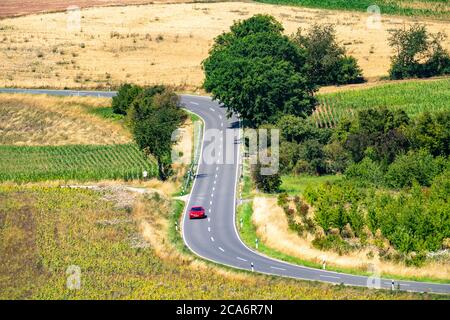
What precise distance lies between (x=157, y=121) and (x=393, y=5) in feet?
248

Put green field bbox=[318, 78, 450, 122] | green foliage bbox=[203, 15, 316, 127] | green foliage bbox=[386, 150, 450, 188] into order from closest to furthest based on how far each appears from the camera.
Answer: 1. green foliage bbox=[386, 150, 450, 188]
2. green foliage bbox=[203, 15, 316, 127]
3. green field bbox=[318, 78, 450, 122]

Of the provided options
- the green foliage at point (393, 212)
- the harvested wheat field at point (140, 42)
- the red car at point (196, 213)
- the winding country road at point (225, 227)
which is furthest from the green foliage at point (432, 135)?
the harvested wheat field at point (140, 42)

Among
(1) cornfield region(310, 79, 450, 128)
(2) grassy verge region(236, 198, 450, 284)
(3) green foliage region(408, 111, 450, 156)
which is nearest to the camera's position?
(2) grassy verge region(236, 198, 450, 284)

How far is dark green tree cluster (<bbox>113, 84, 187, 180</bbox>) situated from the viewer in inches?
3536

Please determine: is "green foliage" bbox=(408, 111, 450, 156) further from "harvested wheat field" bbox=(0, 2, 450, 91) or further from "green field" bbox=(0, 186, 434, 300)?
"harvested wheat field" bbox=(0, 2, 450, 91)

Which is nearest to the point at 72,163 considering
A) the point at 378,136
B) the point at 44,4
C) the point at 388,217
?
the point at 378,136

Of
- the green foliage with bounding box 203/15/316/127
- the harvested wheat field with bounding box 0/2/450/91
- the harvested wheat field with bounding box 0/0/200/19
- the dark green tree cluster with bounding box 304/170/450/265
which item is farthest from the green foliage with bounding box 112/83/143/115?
the harvested wheat field with bounding box 0/0/200/19

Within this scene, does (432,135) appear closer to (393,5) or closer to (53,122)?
(53,122)

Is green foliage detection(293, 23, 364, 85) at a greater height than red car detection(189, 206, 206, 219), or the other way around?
green foliage detection(293, 23, 364, 85)

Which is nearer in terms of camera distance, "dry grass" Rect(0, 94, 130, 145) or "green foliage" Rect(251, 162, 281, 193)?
"green foliage" Rect(251, 162, 281, 193)

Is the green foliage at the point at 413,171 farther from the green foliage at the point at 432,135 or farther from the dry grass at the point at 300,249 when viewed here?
the dry grass at the point at 300,249

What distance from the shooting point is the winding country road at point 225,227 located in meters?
64.2

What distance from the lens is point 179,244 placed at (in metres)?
71.6

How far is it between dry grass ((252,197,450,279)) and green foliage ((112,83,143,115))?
33383 mm
